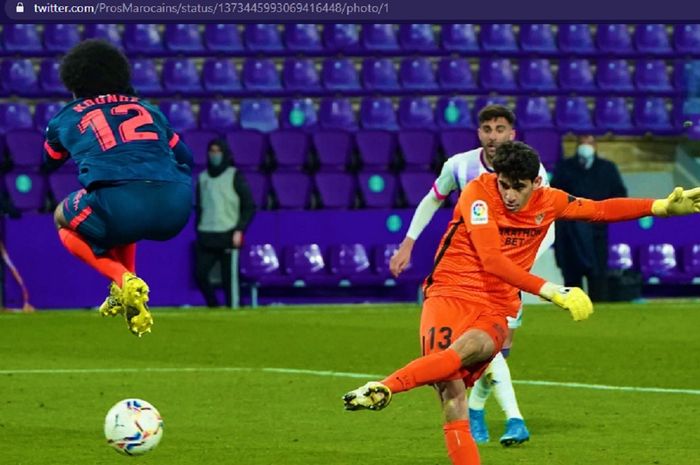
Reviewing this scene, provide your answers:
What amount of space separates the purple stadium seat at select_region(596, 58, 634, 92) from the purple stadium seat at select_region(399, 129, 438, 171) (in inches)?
158

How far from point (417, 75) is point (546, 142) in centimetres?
279

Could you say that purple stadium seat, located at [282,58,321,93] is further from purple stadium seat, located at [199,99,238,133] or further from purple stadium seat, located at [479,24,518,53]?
purple stadium seat, located at [479,24,518,53]

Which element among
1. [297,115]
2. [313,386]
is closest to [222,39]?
[297,115]

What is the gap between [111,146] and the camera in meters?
8.80

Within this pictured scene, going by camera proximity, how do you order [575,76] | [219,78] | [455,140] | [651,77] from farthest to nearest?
1. [651,77]
2. [575,76]
3. [219,78]
4. [455,140]

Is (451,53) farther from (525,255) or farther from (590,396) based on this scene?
(525,255)

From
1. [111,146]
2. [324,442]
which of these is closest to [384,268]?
[324,442]

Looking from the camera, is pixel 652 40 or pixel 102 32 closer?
pixel 102 32

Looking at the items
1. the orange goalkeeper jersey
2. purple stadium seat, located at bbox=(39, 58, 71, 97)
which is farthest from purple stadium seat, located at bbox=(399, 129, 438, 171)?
the orange goalkeeper jersey

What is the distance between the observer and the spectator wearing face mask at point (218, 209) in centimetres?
1947

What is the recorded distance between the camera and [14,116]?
21781 millimetres

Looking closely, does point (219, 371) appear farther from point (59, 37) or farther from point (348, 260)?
point (59, 37)

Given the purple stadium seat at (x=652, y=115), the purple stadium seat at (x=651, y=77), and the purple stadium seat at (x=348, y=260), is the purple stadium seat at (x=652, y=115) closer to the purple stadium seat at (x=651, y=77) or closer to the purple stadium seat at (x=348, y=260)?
the purple stadium seat at (x=651, y=77)
